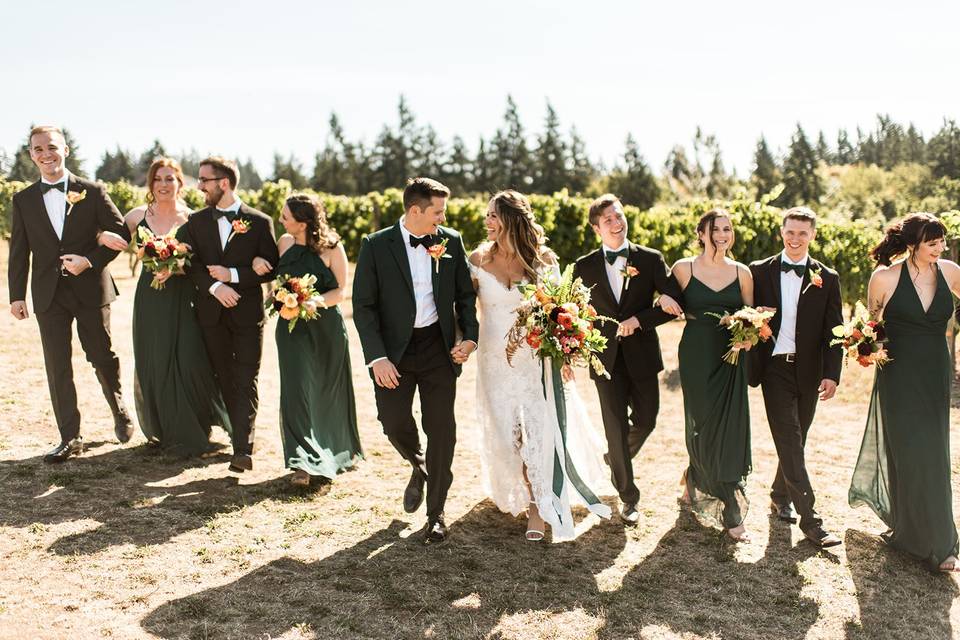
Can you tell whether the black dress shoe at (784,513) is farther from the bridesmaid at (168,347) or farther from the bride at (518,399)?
the bridesmaid at (168,347)

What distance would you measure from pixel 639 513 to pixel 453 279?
2.34 meters

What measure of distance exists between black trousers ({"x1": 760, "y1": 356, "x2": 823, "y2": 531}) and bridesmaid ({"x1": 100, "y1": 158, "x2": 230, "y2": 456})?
4.67 meters

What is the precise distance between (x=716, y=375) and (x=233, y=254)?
3.93m

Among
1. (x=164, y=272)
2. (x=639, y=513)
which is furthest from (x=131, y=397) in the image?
(x=639, y=513)

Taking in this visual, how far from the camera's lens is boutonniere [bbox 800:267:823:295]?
570 cm

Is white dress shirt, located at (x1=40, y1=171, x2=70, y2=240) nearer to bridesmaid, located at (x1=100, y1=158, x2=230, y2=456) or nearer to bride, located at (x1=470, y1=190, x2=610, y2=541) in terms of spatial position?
bridesmaid, located at (x1=100, y1=158, x2=230, y2=456)

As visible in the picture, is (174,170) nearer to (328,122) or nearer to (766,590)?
(766,590)

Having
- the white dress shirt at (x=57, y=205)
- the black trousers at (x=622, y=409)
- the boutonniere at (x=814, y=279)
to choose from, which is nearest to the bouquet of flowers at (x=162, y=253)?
the white dress shirt at (x=57, y=205)

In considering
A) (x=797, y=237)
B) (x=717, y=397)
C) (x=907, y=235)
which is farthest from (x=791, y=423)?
(x=907, y=235)

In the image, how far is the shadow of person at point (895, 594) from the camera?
4531 mm

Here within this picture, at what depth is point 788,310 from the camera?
5867mm

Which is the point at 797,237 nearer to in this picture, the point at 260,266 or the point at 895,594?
the point at 895,594

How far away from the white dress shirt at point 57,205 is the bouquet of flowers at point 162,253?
2.14 ft

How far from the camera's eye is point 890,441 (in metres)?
5.62
